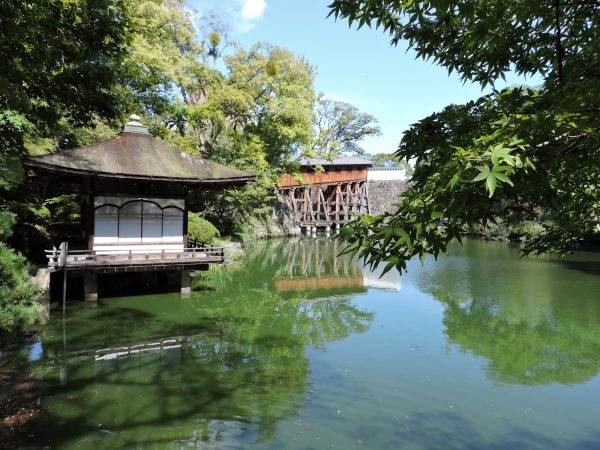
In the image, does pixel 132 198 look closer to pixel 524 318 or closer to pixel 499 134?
→ pixel 524 318

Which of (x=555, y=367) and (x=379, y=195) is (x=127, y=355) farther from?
(x=379, y=195)

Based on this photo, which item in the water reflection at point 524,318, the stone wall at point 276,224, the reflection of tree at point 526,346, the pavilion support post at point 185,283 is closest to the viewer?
the reflection of tree at point 526,346

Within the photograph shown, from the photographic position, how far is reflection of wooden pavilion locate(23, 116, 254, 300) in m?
10.2

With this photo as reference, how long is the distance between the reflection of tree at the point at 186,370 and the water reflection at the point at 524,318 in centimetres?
265

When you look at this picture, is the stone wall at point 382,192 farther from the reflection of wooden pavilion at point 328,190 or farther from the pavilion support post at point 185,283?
the pavilion support post at point 185,283

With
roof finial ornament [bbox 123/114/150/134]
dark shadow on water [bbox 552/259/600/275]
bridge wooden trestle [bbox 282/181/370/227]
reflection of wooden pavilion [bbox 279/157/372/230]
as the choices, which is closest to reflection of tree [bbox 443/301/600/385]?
dark shadow on water [bbox 552/259/600/275]

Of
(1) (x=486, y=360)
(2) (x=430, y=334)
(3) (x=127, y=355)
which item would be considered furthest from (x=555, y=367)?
(3) (x=127, y=355)

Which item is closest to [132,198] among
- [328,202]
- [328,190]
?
[328,202]

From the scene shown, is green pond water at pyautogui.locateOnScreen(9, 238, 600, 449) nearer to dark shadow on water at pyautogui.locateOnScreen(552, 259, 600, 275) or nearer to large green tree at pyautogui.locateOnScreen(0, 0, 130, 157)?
large green tree at pyautogui.locateOnScreen(0, 0, 130, 157)

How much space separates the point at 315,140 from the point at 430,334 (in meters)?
18.5

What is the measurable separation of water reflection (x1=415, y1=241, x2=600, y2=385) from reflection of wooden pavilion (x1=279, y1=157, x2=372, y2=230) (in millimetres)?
15970

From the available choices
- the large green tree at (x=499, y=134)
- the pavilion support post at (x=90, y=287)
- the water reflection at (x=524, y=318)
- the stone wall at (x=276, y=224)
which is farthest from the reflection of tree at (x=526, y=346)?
the stone wall at (x=276, y=224)

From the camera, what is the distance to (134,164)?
1096cm

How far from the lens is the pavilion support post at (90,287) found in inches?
405
